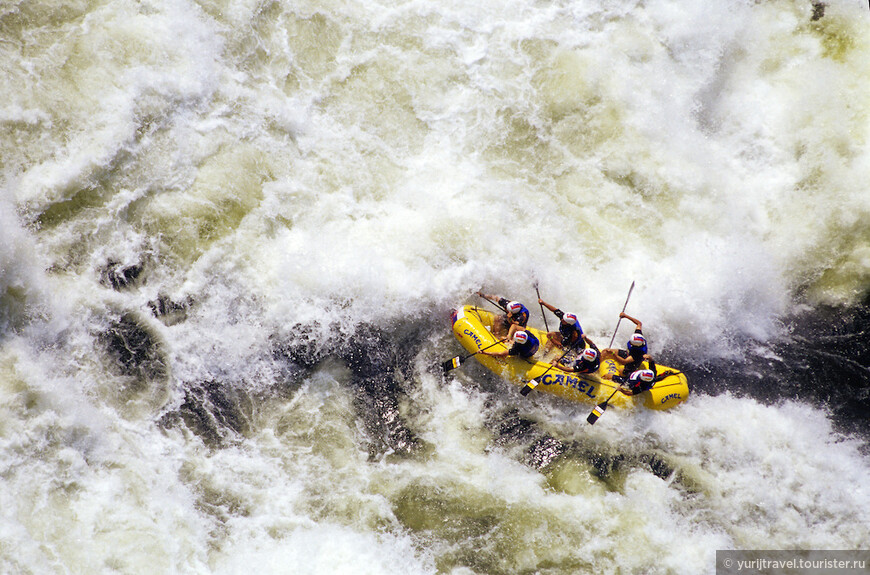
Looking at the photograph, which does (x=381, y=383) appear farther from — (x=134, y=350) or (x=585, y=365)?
(x=134, y=350)

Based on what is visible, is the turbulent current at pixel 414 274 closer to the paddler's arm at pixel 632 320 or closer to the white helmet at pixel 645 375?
the paddler's arm at pixel 632 320

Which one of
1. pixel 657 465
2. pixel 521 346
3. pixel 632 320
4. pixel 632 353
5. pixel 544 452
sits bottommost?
pixel 657 465

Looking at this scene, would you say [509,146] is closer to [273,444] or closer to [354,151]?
[354,151]

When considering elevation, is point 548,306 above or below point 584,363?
above

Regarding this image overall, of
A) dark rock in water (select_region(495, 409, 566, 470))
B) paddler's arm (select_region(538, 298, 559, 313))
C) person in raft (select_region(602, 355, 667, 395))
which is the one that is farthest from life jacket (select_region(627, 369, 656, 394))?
paddler's arm (select_region(538, 298, 559, 313))

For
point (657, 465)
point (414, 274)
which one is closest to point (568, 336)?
point (657, 465)

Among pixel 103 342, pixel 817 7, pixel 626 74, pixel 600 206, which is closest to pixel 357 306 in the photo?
pixel 103 342
